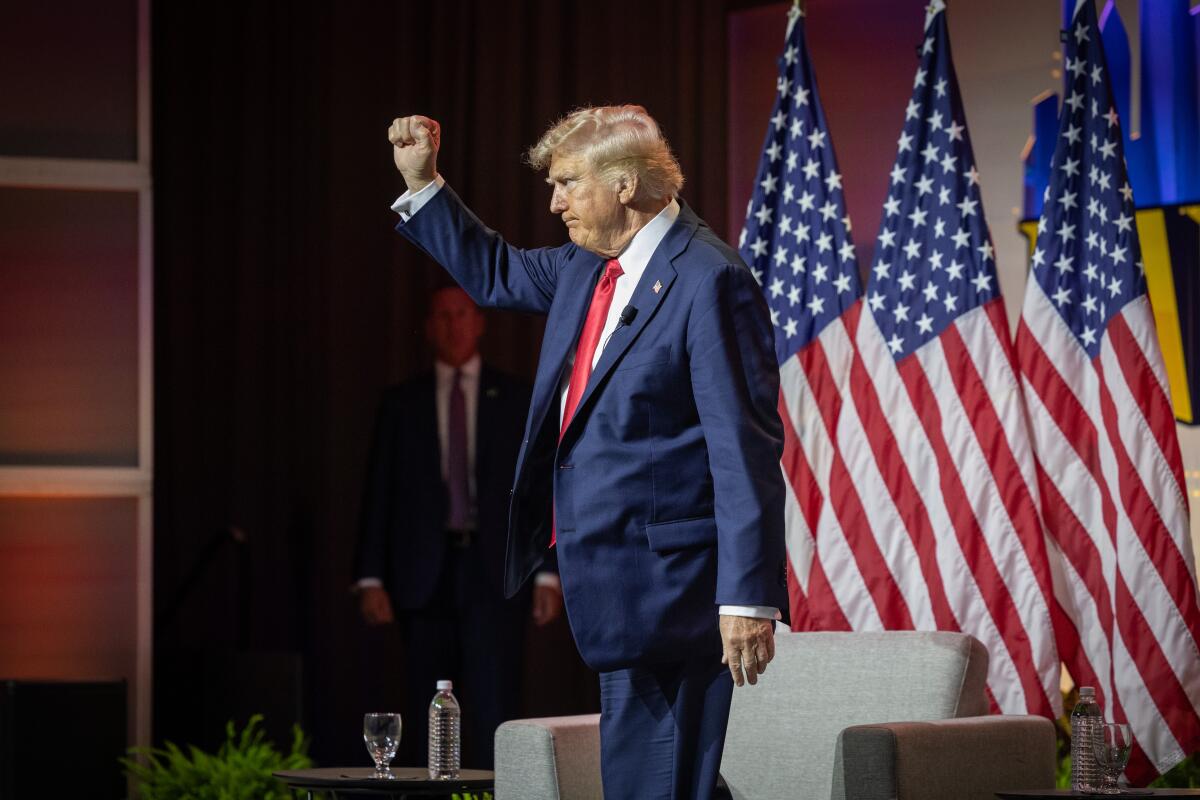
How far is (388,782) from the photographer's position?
10.7 ft

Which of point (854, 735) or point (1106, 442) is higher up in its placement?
point (1106, 442)

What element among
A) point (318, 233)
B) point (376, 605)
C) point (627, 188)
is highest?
point (318, 233)

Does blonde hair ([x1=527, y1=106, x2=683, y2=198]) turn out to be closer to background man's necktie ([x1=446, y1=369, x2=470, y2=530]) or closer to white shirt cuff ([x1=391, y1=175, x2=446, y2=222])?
white shirt cuff ([x1=391, y1=175, x2=446, y2=222])

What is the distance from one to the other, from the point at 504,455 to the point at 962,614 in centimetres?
177

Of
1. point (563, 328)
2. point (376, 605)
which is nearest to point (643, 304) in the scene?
point (563, 328)

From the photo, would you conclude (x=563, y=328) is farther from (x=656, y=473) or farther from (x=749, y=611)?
(x=749, y=611)

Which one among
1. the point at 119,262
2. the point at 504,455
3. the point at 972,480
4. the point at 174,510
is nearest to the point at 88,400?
the point at 119,262

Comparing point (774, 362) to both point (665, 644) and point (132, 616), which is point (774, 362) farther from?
point (132, 616)

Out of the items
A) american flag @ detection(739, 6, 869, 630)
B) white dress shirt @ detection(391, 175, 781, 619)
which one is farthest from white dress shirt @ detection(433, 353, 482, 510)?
white dress shirt @ detection(391, 175, 781, 619)

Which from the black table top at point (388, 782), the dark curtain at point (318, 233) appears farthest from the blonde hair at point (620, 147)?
the dark curtain at point (318, 233)

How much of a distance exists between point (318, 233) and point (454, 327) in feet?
2.71

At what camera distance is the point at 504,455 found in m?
5.50

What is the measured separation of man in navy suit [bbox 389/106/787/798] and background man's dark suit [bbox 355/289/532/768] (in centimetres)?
299

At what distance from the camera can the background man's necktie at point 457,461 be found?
5457mm
